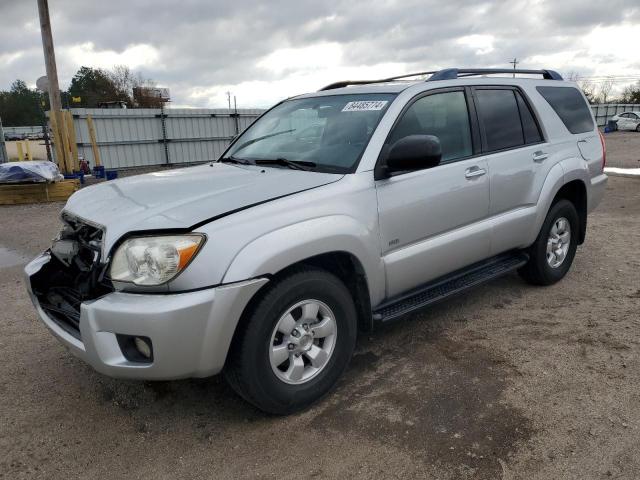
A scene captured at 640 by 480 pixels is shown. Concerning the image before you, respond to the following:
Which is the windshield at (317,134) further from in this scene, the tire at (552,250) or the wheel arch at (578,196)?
the wheel arch at (578,196)

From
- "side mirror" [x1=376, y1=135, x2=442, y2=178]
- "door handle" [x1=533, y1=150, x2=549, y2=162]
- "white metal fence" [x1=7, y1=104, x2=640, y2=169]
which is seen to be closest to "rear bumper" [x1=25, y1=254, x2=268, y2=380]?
"side mirror" [x1=376, y1=135, x2=442, y2=178]

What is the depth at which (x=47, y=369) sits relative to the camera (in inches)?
139

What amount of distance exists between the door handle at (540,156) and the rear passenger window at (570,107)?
1.79 feet

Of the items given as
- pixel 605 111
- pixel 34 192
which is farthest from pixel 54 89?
pixel 605 111

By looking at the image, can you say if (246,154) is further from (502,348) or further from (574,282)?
(574,282)

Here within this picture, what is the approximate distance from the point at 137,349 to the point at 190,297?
40 centimetres

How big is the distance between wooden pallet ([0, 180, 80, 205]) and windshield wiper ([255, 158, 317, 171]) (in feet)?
30.1

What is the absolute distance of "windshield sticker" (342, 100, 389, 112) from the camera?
134 inches

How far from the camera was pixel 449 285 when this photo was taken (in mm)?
3730

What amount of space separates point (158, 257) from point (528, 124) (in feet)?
10.8

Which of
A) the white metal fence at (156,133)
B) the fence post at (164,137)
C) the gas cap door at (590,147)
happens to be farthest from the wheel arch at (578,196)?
the fence post at (164,137)

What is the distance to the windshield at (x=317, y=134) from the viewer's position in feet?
10.7

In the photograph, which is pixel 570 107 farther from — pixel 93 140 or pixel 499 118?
pixel 93 140

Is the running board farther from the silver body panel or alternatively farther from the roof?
the roof
